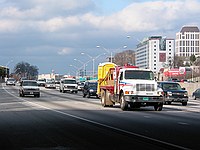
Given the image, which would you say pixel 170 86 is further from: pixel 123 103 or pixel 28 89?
pixel 28 89

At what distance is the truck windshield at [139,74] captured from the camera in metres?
28.0

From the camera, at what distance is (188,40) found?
192 m

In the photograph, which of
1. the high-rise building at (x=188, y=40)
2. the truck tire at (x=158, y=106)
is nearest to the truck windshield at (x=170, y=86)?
the truck tire at (x=158, y=106)

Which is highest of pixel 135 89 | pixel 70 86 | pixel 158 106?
pixel 135 89

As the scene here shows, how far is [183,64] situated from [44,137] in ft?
503

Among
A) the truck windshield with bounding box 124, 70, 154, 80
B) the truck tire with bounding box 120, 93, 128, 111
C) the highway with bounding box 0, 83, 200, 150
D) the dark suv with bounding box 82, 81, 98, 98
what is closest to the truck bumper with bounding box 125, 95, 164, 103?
the truck tire with bounding box 120, 93, 128, 111

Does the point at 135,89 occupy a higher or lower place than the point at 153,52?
lower

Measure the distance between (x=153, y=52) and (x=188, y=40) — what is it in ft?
256

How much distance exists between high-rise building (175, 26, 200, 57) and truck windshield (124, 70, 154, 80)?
540 feet

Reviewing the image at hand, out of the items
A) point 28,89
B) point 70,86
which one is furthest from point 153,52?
point 28,89

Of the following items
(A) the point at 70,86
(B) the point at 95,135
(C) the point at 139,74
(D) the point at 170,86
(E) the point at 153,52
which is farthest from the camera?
(E) the point at 153,52

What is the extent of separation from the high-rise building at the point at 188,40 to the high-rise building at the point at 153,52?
33067 millimetres

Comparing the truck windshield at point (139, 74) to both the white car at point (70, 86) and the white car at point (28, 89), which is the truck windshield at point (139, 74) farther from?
the white car at point (70, 86)

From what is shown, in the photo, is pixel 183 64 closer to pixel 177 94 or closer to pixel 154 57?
pixel 154 57
